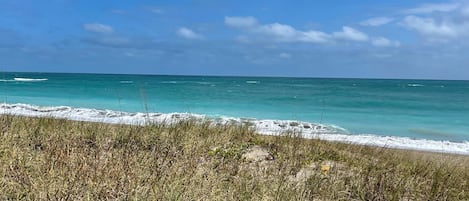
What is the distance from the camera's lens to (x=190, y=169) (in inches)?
183

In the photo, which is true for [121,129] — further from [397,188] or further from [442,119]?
[442,119]

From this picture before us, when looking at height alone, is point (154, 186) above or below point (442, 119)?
above

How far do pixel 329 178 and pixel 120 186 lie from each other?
7.92ft

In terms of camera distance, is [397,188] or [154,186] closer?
[154,186]

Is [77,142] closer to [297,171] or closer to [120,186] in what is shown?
[120,186]

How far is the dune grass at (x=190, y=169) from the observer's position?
12.4ft

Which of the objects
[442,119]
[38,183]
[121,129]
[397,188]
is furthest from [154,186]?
[442,119]

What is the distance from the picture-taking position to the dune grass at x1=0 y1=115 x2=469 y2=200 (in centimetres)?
379

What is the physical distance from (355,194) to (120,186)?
247 cm

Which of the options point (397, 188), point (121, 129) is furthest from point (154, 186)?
point (121, 129)

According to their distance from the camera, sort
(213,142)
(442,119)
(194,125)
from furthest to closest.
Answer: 1. (442,119)
2. (194,125)
3. (213,142)

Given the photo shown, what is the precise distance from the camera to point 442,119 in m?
24.1

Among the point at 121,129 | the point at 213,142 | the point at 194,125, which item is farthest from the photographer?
the point at 194,125

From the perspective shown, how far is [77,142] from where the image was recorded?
5805mm
